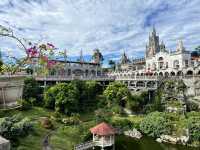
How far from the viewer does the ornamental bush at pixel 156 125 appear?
135 ft

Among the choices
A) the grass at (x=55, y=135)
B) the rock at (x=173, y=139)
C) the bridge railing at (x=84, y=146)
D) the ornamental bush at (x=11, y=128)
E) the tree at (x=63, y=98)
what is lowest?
the rock at (x=173, y=139)

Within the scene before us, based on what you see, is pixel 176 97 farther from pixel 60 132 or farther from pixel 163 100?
pixel 60 132

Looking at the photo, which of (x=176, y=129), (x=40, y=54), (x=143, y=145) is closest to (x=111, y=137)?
(x=143, y=145)

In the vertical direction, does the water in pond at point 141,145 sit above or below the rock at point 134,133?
below

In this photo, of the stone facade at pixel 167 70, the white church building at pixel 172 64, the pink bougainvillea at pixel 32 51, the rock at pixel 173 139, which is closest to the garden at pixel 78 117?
the rock at pixel 173 139

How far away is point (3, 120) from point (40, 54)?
2439 centimetres

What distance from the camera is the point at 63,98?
48.6 metres

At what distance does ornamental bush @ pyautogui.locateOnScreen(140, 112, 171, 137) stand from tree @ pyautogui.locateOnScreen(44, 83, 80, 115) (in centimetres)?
1446

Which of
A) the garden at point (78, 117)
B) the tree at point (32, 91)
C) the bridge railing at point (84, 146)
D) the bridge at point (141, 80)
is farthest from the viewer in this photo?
the bridge at point (141, 80)

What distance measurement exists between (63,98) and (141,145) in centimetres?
1870

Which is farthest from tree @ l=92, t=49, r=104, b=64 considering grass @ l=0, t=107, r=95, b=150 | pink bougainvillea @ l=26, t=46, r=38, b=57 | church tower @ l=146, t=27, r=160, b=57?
pink bougainvillea @ l=26, t=46, r=38, b=57

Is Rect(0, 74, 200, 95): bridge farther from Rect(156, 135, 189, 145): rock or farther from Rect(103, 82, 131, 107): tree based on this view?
Rect(156, 135, 189, 145): rock

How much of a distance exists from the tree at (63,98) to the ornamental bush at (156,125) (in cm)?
1446

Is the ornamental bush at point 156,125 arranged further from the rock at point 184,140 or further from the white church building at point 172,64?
the white church building at point 172,64
